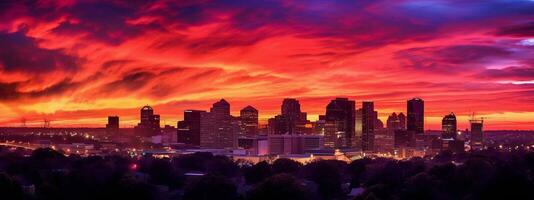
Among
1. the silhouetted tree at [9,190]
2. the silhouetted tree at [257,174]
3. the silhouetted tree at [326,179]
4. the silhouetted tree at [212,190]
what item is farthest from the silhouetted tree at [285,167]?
the silhouetted tree at [9,190]

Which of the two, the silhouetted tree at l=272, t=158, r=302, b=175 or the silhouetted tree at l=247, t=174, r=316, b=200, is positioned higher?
the silhouetted tree at l=247, t=174, r=316, b=200

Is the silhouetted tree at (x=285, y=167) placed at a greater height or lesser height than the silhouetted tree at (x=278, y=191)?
lesser

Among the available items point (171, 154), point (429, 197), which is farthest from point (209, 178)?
point (171, 154)

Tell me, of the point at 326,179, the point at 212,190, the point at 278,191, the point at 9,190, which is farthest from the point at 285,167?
the point at 9,190

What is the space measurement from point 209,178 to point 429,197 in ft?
56.5

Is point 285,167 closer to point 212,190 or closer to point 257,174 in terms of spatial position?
point 257,174

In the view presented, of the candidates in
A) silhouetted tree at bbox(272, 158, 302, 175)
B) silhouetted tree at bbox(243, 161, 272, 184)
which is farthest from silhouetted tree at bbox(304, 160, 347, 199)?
silhouetted tree at bbox(243, 161, 272, 184)

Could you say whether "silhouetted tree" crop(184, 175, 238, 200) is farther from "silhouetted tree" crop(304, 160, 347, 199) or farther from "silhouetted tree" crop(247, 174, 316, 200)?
"silhouetted tree" crop(304, 160, 347, 199)

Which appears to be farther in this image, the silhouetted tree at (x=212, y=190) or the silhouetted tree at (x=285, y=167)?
the silhouetted tree at (x=285, y=167)

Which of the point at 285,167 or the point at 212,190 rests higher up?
the point at 212,190

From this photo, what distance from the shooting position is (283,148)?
194000mm

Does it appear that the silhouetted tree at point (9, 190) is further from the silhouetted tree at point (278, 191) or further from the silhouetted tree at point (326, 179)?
the silhouetted tree at point (326, 179)

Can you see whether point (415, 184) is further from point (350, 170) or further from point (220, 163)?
point (220, 163)

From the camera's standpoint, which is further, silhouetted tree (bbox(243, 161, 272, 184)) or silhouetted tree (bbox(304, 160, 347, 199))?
silhouetted tree (bbox(243, 161, 272, 184))
